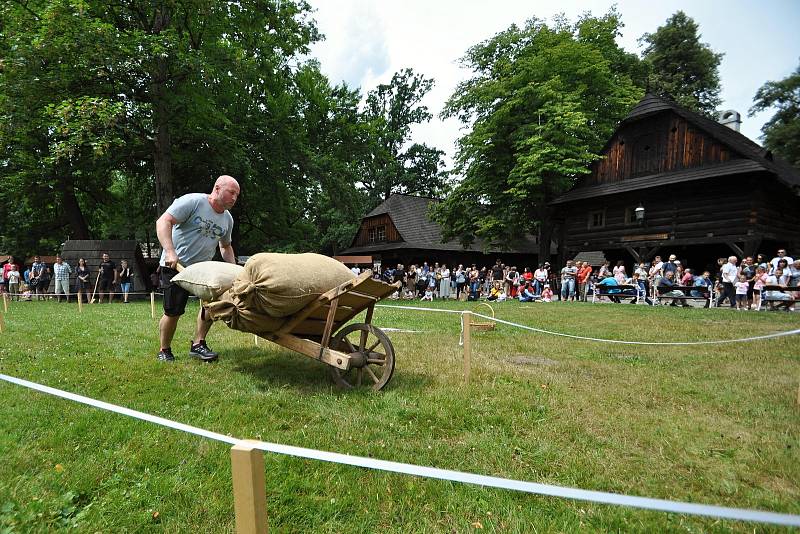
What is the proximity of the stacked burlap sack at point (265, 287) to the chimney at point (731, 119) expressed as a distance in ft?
98.4

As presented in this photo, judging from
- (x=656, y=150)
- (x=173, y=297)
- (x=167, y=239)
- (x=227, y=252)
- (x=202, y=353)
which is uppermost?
(x=656, y=150)

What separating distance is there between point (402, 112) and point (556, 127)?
29073 millimetres

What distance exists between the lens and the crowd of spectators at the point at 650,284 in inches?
495

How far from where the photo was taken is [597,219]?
22406 millimetres

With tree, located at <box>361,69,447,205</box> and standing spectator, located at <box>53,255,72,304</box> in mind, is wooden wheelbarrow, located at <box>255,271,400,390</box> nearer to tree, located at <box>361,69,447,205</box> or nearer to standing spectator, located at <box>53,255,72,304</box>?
standing spectator, located at <box>53,255,72,304</box>

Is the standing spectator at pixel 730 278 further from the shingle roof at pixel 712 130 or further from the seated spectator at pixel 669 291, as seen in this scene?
the shingle roof at pixel 712 130

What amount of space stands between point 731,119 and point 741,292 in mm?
17503

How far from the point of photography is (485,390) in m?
3.92

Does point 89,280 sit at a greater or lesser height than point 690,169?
lesser

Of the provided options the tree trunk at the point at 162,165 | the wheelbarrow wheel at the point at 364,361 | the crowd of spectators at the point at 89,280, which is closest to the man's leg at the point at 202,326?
the wheelbarrow wheel at the point at 364,361

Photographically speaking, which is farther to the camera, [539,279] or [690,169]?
[690,169]

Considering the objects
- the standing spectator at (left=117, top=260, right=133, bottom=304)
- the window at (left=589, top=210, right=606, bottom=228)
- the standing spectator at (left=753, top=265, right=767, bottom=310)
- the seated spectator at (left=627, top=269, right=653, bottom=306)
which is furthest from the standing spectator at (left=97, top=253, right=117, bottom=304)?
the window at (left=589, top=210, right=606, bottom=228)

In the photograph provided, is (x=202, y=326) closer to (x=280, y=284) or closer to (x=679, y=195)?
(x=280, y=284)

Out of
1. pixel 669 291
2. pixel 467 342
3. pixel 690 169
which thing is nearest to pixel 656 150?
pixel 690 169
